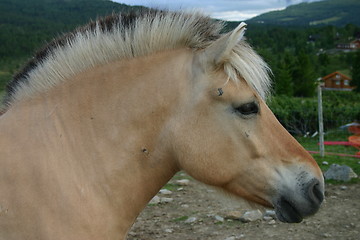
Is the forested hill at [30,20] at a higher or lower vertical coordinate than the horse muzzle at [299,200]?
higher

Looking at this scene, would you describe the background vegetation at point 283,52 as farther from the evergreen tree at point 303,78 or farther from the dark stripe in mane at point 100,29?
the dark stripe in mane at point 100,29

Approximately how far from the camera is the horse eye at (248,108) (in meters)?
2.34

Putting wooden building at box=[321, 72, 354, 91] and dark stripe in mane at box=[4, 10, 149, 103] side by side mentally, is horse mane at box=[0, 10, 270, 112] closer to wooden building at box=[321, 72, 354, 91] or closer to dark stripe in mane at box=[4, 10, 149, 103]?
dark stripe in mane at box=[4, 10, 149, 103]

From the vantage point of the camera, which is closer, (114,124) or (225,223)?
(114,124)

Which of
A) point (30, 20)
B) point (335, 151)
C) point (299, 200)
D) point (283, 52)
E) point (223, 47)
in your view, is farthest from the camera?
point (30, 20)

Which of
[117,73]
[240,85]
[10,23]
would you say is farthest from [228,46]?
[10,23]

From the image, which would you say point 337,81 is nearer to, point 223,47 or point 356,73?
point 356,73

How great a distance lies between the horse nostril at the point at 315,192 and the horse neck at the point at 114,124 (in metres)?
0.93

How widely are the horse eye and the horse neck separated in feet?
1.33

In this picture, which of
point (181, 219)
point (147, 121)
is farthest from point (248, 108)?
point (181, 219)

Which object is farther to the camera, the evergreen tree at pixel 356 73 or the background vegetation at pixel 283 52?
the evergreen tree at pixel 356 73

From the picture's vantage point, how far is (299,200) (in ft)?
7.76

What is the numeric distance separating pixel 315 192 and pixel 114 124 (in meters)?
1.39

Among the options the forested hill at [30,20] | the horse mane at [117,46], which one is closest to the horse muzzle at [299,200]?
the horse mane at [117,46]
